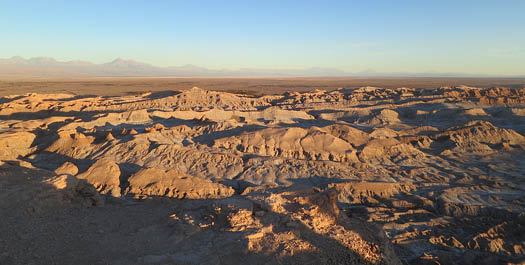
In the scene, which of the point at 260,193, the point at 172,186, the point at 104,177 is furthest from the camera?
the point at 104,177

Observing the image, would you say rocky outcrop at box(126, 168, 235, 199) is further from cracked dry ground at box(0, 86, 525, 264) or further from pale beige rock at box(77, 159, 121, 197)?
pale beige rock at box(77, 159, 121, 197)

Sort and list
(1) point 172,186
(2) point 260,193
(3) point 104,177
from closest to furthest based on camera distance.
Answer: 1. (2) point 260,193
2. (1) point 172,186
3. (3) point 104,177

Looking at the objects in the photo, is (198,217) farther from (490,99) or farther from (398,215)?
(490,99)

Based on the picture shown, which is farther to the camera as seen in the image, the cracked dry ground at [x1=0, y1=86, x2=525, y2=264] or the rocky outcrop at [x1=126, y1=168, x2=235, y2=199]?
the rocky outcrop at [x1=126, y1=168, x2=235, y2=199]

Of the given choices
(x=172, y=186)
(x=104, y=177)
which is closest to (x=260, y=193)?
(x=172, y=186)

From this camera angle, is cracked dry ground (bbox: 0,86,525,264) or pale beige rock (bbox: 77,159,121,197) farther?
pale beige rock (bbox: 77,159,121,197)

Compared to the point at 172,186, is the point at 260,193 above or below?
above

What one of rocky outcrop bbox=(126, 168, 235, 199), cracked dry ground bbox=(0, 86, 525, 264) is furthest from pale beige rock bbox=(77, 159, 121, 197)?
rocky outcrop bbox=(126, 168, 235, 199)

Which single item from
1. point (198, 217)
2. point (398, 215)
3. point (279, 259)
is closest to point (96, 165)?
point (198, 217)

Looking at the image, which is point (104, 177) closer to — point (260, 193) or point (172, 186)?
point (172, 186)
